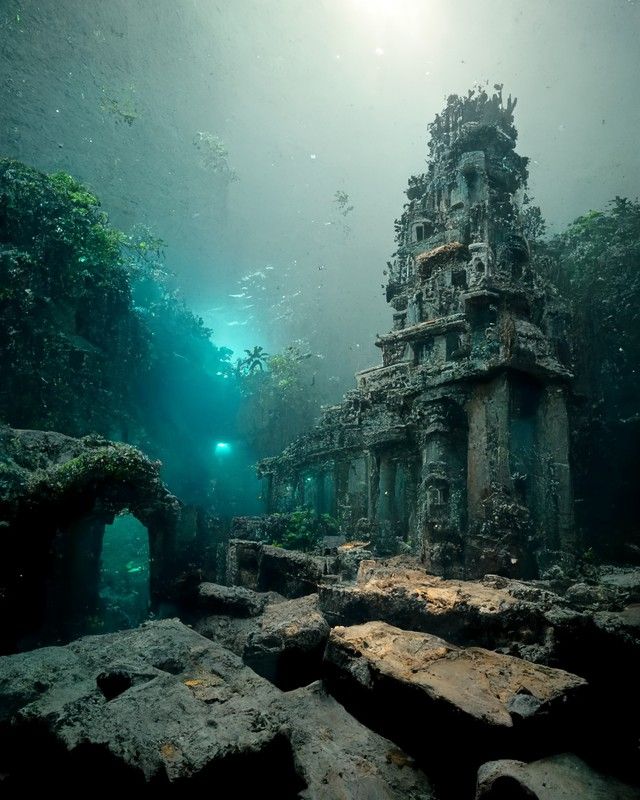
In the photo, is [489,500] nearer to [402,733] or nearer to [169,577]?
[402,733]

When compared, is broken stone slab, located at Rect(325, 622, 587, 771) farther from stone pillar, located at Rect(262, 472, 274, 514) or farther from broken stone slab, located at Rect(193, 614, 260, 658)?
stone pillar, located at Rect(262, 472, 274, 514)

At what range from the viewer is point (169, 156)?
76000 mm

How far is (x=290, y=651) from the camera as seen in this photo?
216 inches

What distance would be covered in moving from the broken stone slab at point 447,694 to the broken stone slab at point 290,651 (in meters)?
0.73

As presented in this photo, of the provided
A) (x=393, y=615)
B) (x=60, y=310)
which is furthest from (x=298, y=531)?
(x=60, y=310)

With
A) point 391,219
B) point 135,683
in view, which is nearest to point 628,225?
point 135,683

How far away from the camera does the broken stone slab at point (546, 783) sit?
2.82m

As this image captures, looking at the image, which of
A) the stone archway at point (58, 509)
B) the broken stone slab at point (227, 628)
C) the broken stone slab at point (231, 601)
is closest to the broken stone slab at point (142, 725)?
the broken stone slab at point (227, 628)

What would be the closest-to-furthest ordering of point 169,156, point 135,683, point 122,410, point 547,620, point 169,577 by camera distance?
point 135,683, point 547,620, point 169,577, point 122,410, point 169,156

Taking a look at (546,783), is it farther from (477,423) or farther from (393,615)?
(477,423)

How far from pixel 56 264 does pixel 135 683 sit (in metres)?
25.2

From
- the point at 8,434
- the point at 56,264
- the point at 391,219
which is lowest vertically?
the point at 8,434

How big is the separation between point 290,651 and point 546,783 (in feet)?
10.5

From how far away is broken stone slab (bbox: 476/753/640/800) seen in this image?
2824mm
